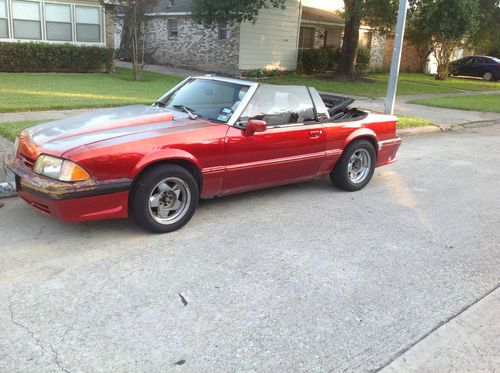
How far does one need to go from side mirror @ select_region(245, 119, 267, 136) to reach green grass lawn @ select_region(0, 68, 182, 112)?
22.4 ft

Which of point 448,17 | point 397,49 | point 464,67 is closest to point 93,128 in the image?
point 397,49

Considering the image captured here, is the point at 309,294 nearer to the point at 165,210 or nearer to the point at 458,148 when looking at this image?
the point at 165,210

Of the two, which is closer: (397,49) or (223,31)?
(397,49)

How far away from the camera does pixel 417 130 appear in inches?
469

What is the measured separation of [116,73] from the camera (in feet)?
68.9

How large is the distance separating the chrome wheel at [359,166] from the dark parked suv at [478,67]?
28346 mm

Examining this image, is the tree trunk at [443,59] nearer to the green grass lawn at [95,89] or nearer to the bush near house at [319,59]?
the green grass lawn at [95,89]

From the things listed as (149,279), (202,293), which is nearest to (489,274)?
(202,293)

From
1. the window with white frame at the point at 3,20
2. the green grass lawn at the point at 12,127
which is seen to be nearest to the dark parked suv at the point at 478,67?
the window with white frame at the point at 3,20

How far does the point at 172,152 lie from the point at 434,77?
29.3 m

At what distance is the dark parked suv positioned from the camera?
31531mm

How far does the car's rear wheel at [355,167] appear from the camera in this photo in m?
6.39

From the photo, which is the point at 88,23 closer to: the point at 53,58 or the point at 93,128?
the point at 53,58

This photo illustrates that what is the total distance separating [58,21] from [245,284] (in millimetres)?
19079
